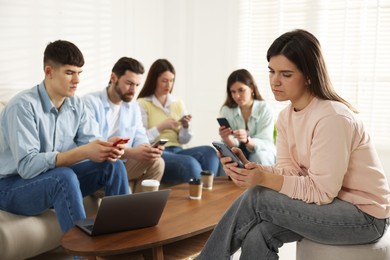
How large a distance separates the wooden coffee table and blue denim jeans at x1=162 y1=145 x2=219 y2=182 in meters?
0.76

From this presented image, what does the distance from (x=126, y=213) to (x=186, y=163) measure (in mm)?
1500

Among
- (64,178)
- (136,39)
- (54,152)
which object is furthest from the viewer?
(136,39)

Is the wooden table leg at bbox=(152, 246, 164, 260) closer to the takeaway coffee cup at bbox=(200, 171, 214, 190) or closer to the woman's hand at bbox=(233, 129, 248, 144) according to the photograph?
the takeaway coffee cup at bbox=(200, 171, 214, 190)

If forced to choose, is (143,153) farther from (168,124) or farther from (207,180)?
(168,124)

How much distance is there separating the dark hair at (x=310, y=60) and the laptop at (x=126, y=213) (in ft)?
2.65

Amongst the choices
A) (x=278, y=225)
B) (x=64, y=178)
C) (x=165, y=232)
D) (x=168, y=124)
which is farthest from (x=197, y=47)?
(x=278, y=225)

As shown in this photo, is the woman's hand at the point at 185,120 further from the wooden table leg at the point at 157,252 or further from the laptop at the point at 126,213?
the wooden table leg at the point at 157,252

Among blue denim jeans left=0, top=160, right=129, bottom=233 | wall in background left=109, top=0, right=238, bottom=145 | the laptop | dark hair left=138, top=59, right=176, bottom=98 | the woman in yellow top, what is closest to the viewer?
the laptop

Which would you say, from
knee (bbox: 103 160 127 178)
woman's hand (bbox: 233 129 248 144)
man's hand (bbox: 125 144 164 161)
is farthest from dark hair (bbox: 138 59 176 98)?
knee (bbox: 103 160 127 178)

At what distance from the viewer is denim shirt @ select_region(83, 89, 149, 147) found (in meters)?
3.24

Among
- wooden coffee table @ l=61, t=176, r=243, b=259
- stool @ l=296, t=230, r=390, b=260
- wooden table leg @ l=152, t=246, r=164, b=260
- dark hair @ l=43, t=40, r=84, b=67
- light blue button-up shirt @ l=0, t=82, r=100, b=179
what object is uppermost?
dark hair @ l=43, t=40, r=84, b=67

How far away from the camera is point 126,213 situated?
203 cm

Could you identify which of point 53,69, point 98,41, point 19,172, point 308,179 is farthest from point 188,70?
point 308,179

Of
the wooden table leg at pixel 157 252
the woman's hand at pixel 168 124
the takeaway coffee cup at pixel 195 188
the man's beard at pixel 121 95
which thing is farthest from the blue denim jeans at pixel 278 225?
the woman's hand at pixel 168 124
